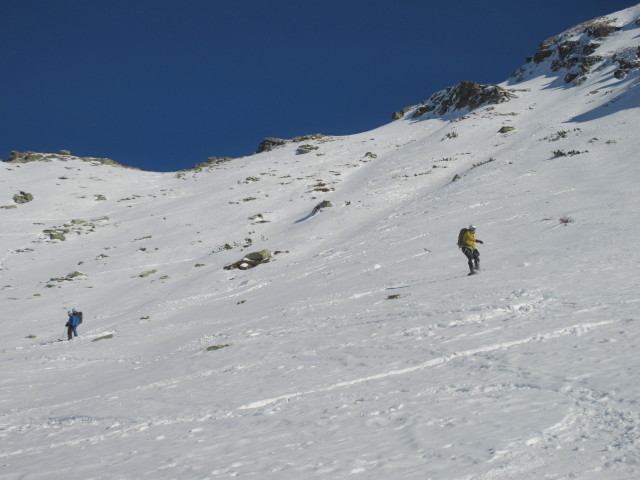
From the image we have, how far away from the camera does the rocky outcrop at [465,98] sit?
207ft

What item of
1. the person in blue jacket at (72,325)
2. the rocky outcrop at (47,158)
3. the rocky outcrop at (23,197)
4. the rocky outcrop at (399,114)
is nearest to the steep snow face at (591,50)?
the rocky outcrop at (399,114)

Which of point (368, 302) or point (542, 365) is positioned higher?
point (368, 302)

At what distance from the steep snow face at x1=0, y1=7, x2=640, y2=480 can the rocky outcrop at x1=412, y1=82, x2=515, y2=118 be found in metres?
26.9

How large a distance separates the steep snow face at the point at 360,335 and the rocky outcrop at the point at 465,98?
26860 mm

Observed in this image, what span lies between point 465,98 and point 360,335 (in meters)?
66.2

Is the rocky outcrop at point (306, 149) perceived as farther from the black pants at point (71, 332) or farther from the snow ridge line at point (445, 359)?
the snow ridge line at point (445, 359)

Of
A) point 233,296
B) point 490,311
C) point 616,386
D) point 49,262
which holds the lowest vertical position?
point 616,386

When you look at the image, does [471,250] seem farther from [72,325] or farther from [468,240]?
[72,325]

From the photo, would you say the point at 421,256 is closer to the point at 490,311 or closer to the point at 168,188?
the point at 490,311

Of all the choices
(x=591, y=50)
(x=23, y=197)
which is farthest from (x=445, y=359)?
(x=591, y=50)

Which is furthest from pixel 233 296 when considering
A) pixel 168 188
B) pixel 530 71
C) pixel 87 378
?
pixel 530 71

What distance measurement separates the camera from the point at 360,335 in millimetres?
9906

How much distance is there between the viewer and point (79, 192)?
5366 cm

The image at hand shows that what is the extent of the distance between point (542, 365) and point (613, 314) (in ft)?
8.27
